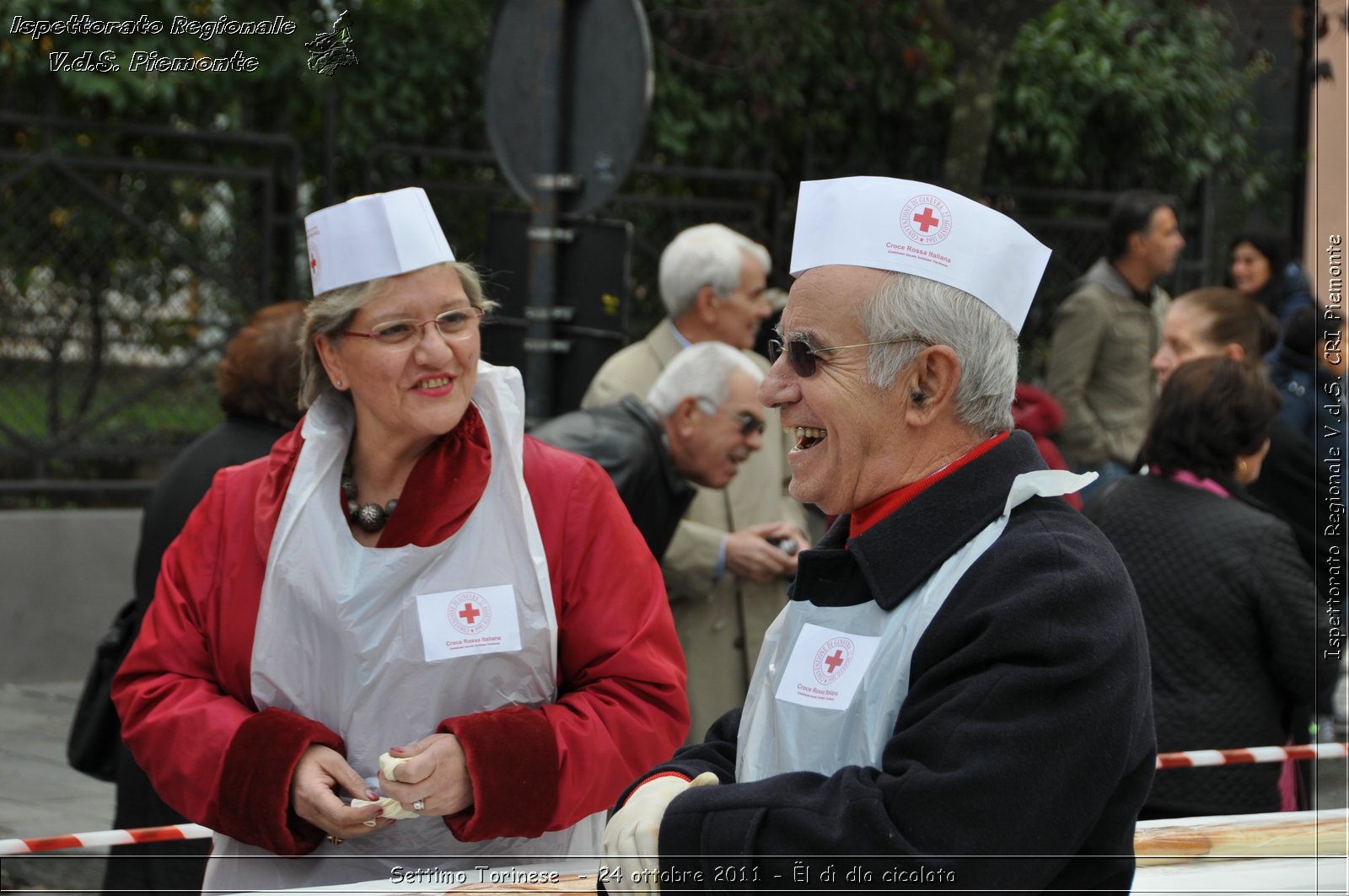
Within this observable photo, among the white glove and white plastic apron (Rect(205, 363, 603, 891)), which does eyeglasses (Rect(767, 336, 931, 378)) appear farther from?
white plastic apron (Rect(205, 363, 603, 891))

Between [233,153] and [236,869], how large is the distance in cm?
667

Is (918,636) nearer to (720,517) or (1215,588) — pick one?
(1215,588)

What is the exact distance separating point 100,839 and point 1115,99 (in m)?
9.63

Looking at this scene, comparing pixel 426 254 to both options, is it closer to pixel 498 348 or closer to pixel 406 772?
pixel 406 772

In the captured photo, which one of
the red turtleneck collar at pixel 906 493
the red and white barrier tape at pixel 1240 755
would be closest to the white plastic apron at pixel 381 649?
the red turtleneck collar at pixel 906 493

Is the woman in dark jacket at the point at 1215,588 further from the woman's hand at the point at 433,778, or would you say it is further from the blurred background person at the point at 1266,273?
the blurred background person at the point at 1266,273

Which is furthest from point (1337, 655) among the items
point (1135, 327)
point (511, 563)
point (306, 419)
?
point (1135, 327)

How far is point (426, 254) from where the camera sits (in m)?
2.98

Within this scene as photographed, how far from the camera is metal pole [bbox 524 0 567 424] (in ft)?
17.3

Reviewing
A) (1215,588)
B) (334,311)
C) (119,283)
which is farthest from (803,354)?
(119,283)

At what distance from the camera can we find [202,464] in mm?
4188

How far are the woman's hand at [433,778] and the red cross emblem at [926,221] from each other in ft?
4.04

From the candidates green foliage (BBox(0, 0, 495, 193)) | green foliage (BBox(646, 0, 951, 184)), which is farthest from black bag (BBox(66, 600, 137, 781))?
green foliage (BBox(646, 0, 951, 184))

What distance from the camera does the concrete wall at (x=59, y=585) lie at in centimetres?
809
